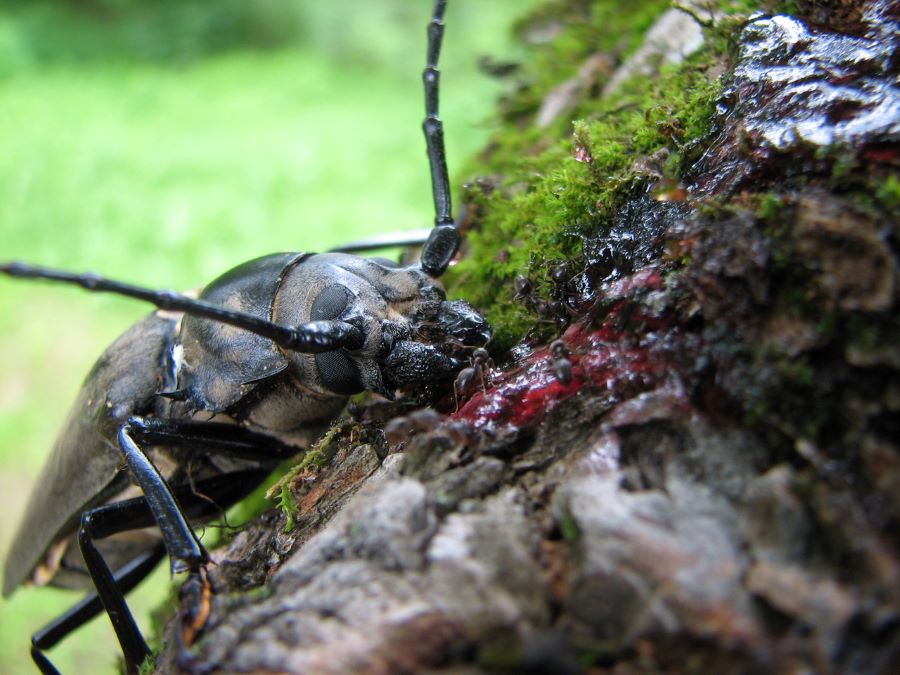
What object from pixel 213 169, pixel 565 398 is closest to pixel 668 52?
pixel 565 398

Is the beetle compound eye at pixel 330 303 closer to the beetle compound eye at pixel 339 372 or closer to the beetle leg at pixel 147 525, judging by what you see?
the beetle compound eye at pixel 339 372

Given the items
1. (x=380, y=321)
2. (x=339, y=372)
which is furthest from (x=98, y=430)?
(x=380, y=321)

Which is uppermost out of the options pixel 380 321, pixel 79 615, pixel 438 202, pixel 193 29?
pixel 193 29

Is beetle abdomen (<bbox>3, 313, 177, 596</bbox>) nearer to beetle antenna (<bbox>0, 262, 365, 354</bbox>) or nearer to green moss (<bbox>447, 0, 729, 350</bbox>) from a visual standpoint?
beetle antenna (<bbox>0, 262, 365, 354</bbox>)

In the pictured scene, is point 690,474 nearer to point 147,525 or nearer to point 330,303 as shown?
point 330,303

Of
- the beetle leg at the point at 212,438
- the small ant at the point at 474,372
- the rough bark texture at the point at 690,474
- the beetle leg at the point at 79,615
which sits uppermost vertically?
the beetle leg at the point at 212,438

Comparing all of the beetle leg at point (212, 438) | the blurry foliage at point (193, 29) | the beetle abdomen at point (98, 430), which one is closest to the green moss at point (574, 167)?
the beetle leg at point (212, 438)

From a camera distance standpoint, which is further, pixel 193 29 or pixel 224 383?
pixel 193 29
